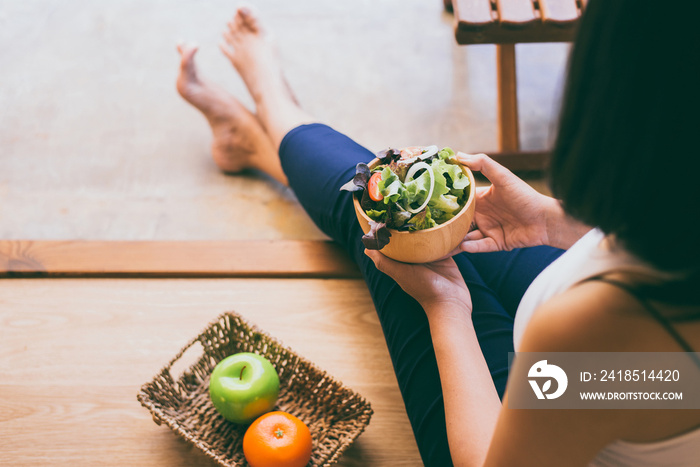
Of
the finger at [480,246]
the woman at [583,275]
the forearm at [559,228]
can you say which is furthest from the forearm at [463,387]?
the forearm at [559,228]

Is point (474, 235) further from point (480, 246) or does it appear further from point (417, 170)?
point (417, 170)

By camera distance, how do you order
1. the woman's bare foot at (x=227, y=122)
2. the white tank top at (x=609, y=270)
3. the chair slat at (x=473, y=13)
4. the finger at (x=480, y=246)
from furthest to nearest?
1. the woman's bare foot at (x=227, y=122)
2. the chair slat at (x=473, y=13)
3. the finger at (x=480, y=246)
4. the white tank top at (x=609, y=270)

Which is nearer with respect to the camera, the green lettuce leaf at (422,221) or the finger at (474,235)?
the green lettuce leaf at (422,221)

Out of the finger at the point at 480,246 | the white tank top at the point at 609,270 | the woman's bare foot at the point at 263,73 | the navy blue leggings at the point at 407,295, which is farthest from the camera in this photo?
the woman's bare foot at the point at 263,73

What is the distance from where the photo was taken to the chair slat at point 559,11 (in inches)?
54.6

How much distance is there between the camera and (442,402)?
37.2 inches

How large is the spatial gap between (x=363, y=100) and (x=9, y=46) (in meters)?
1.30

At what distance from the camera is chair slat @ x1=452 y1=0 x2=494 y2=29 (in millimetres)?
1384

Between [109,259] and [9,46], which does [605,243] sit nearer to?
[109,259]

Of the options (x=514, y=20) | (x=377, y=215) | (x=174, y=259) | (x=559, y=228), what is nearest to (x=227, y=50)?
(x=174, y=259)

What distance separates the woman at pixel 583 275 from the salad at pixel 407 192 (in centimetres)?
8

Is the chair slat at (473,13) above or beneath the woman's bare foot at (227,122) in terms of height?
above

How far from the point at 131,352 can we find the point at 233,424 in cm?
33

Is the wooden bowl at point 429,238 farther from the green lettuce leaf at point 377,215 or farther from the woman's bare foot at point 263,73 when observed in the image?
the woman's bare foot at point 263,73
